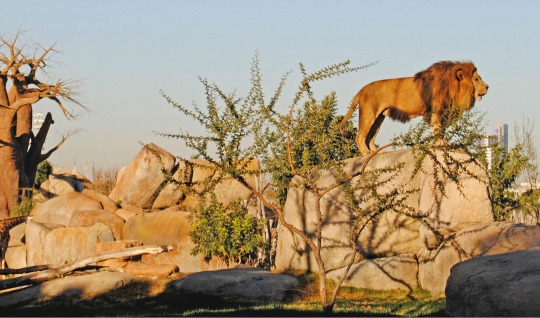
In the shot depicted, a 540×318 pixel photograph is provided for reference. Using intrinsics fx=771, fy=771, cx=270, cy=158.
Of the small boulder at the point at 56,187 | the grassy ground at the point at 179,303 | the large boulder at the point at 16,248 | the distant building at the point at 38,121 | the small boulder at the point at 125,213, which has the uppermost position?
the distant building at the point at 38,121

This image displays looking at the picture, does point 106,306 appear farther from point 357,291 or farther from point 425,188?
point 425,188

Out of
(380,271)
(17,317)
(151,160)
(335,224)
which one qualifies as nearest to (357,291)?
(380,271)

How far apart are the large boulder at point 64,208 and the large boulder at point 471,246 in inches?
627

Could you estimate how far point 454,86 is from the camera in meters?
20.3

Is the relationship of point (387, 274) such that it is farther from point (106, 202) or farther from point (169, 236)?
point (106, 202)

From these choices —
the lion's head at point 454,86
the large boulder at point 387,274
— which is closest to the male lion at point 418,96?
the lion's head at point 454,86

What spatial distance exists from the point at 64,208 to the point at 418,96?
1746cm

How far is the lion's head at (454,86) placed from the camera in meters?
20.3

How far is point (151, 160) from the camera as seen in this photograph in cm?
3128

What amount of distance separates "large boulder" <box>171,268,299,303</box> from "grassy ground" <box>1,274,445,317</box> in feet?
0.73

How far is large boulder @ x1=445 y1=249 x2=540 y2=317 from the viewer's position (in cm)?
1359

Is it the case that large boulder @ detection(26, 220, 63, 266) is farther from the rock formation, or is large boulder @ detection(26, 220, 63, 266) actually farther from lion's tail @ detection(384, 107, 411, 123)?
lion's tail @ detection(384, 107, 411, 123)

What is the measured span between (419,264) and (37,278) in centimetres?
1105

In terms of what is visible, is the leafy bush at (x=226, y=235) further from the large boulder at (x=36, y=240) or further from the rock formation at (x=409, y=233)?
the large boulder at (x=36, y=240)
